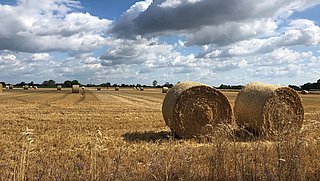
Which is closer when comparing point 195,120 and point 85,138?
point 85,138

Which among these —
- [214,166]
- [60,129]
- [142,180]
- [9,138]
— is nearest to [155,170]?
[142,180]

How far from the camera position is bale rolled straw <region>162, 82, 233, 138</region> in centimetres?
1262

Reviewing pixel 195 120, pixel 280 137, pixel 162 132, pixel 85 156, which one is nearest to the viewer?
pixel 280 137

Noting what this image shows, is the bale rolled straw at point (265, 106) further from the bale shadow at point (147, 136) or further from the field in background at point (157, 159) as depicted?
the bale shadow at point (147, 136)

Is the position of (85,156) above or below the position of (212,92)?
below

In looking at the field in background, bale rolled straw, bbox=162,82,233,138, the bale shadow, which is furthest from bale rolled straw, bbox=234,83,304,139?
the bale shadow

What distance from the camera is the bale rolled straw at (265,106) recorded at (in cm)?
1231

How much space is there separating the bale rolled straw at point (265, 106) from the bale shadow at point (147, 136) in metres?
2.62

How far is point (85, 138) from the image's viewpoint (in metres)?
11.8

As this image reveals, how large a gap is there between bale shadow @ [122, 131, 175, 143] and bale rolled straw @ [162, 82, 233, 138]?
52 cm

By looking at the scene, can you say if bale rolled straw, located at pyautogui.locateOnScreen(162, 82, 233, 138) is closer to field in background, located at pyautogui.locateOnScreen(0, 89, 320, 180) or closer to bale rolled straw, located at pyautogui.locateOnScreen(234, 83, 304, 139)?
bale rolled straw, located at pyautogui.locateOnScreen(234, 83, 304, 139)

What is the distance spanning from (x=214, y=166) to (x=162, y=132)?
25.1ft

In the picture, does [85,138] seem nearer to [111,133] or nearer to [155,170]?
[111,133]

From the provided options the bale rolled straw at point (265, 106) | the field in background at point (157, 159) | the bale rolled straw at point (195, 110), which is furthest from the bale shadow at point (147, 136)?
the bale rolled straw at point (265, 106)
